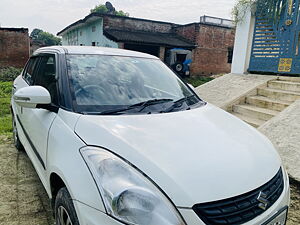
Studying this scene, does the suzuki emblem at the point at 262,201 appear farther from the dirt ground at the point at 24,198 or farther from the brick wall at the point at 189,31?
the brick wall at the point at 189,31

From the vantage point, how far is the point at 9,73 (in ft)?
48.4

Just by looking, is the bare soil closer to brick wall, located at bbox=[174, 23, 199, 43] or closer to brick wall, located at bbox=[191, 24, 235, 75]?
brick wall, located at bbox=[191, 24, 235, 75]

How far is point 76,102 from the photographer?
6.44ft

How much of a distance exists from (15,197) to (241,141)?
2.34 m

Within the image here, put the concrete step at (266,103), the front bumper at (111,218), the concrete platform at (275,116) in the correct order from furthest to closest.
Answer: the concrete step at (266,103) < the concrete platform at (275,116) < the front bumper at (111,218)

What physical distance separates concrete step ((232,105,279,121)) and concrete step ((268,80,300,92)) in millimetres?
789

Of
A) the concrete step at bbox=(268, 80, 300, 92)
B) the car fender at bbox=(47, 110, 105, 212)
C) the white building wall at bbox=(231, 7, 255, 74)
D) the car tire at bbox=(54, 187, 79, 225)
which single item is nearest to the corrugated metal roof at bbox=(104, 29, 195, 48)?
the white building wall at bbox=(231, 7, 255, 74)

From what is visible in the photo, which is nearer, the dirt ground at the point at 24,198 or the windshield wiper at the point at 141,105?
the windshield wiper at the point at 141,105

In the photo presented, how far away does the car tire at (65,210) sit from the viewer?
154 cm

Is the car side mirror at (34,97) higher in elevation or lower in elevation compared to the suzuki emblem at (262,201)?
higher

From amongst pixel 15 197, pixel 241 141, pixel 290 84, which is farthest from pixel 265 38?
pixel 15 197

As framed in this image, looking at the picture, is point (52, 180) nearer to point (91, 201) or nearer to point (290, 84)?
point (91, 201)

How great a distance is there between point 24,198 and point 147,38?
51.4 feet

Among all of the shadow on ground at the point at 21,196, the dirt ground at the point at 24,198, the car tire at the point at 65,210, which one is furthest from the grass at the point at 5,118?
the car tire at the point at 65,210
